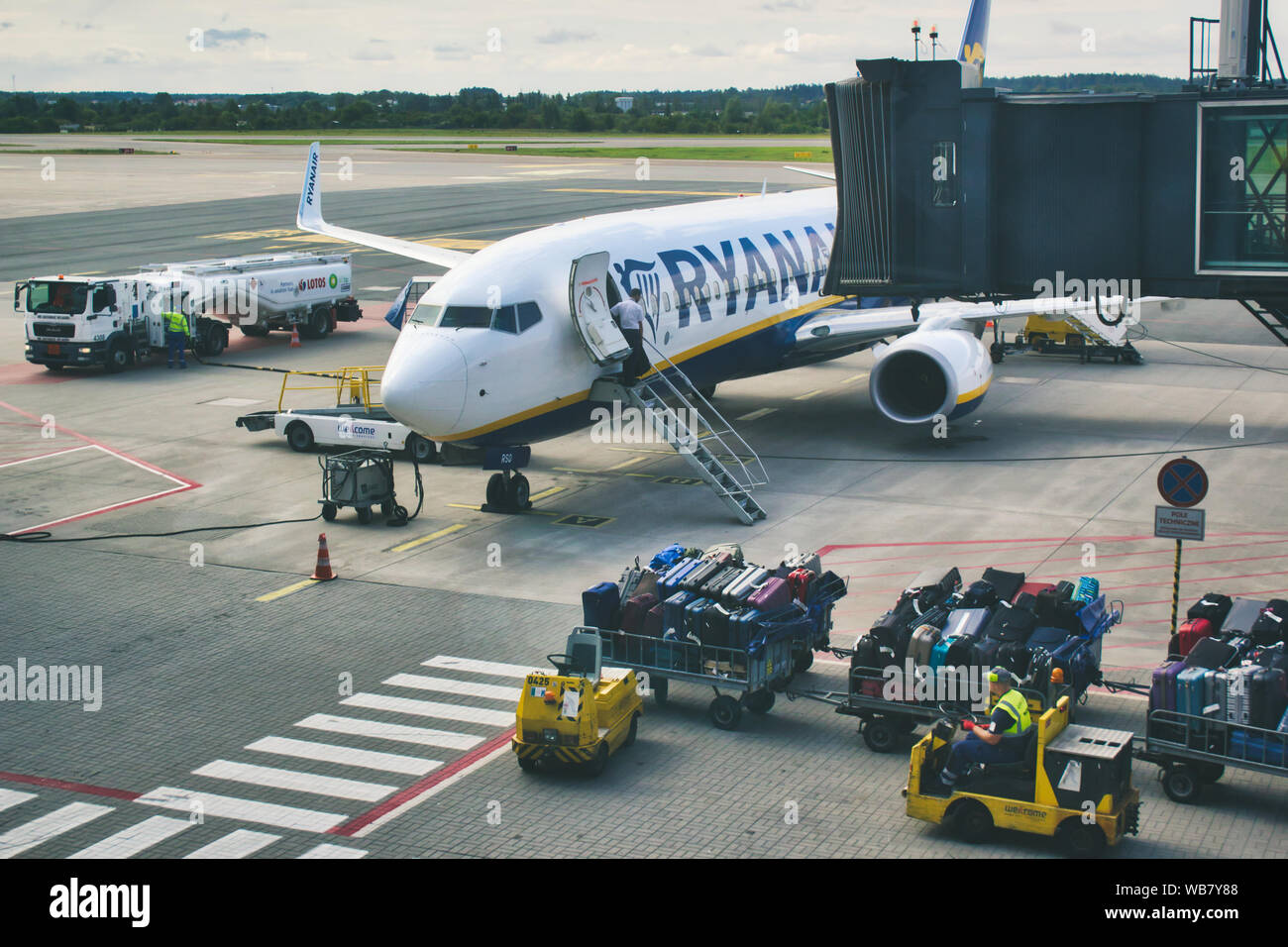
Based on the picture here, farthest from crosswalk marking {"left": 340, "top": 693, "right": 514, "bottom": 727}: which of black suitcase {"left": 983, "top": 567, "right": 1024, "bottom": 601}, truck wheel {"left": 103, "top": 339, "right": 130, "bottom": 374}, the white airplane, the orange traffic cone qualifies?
truck wheel {"left": 103, "top": 339, "right": 130, "bottom": 374}

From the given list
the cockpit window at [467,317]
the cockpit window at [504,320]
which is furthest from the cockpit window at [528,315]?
the cockpit window at [467,317]

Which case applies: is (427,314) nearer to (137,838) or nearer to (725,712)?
(725,712)

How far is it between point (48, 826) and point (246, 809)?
2182 mm

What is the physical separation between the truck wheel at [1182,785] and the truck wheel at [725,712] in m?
5.38

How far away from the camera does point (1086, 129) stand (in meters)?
22.8

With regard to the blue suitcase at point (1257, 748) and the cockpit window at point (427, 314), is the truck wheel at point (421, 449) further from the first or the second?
the blue suitcase at point (1257, 748)

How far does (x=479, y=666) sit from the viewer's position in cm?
2105

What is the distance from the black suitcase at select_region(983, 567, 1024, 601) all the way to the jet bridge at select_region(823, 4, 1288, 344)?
5554mm

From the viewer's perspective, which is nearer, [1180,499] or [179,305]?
[1180,499]

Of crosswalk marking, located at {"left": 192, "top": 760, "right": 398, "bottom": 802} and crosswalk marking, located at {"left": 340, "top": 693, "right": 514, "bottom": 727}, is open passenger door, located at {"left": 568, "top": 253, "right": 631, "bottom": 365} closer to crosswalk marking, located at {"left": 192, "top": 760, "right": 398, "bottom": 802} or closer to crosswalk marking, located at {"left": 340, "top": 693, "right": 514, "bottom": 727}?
→ crosswalk marking, located at {"left": 340, "top": 693, "right": 514, "bottom": 727}

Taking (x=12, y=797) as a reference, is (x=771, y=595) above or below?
above

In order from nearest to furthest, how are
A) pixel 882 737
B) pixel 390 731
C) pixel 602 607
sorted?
1. pixel 882 737
2. pixel 390 731
3. pixel 602 607

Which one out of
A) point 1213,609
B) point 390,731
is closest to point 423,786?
point 390,731

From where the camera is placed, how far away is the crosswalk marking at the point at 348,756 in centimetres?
1781
